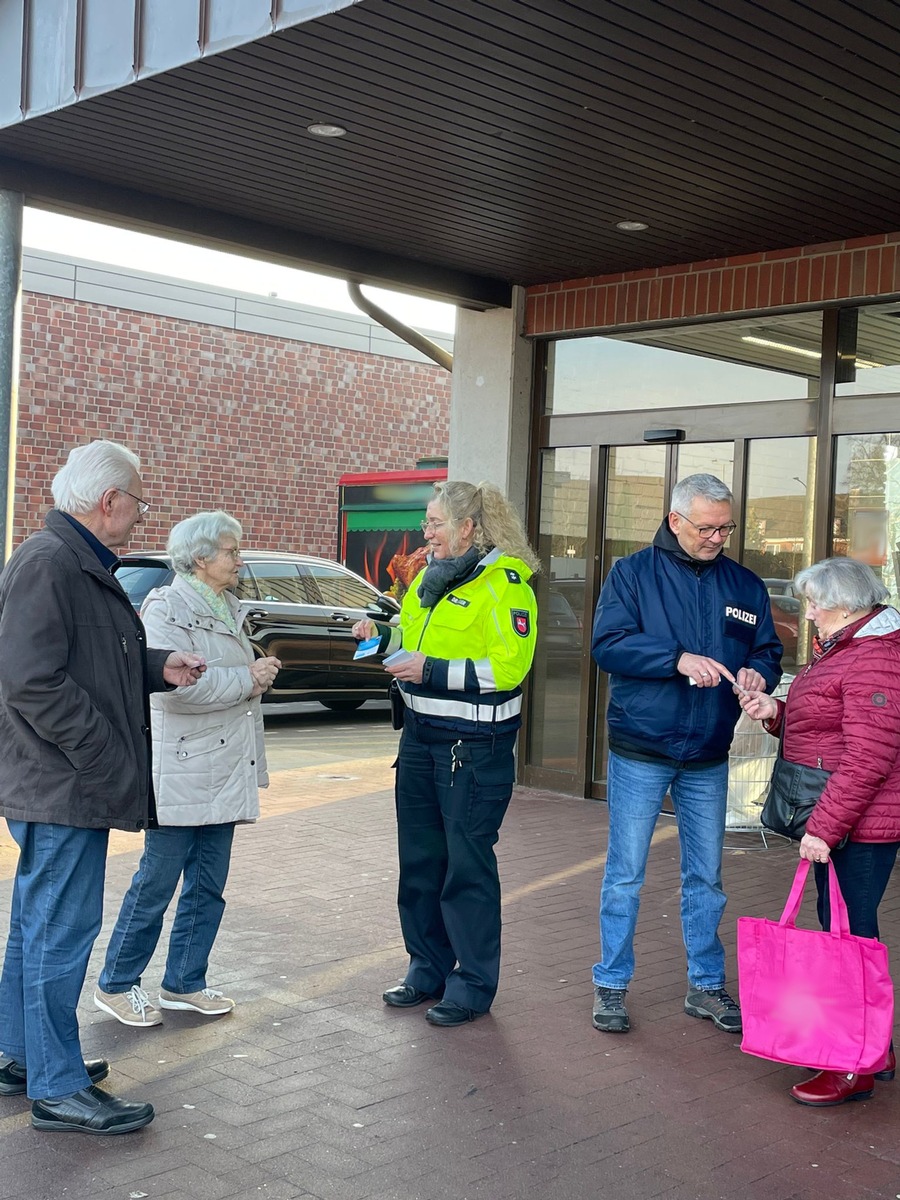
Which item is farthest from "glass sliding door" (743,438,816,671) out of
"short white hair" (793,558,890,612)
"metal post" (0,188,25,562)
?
"metal post" (0,188,25,562)

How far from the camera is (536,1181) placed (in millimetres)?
3502

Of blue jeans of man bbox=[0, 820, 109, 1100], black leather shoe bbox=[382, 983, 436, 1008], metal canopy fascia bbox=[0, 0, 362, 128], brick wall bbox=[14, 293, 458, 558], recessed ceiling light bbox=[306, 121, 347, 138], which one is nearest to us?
blue jeans of man bbox=[0, 820, 109, 1100]

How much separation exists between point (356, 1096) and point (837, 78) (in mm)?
4181

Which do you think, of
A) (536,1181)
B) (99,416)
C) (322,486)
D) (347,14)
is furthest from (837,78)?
(322,486)

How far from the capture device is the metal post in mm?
7152

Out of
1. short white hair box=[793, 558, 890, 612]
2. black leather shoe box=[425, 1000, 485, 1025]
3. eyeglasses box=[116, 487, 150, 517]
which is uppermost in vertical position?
eyeglasses box=[116, 487, 150, 517]

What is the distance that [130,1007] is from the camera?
4.61 meters

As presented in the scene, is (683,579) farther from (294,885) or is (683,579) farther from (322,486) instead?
(322,486)

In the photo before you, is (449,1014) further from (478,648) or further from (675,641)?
(675,641)

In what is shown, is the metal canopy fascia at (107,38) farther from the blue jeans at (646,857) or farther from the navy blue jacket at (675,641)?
the blue jeans at (646,857)

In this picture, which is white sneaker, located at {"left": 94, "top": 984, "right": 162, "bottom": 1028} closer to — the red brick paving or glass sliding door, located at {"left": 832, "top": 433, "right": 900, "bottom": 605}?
the red brick paving

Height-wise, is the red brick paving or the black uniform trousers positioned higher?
the black uniform trousers

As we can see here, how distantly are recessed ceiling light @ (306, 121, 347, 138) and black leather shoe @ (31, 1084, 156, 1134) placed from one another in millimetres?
4332

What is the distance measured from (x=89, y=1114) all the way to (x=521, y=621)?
6.88 ft
